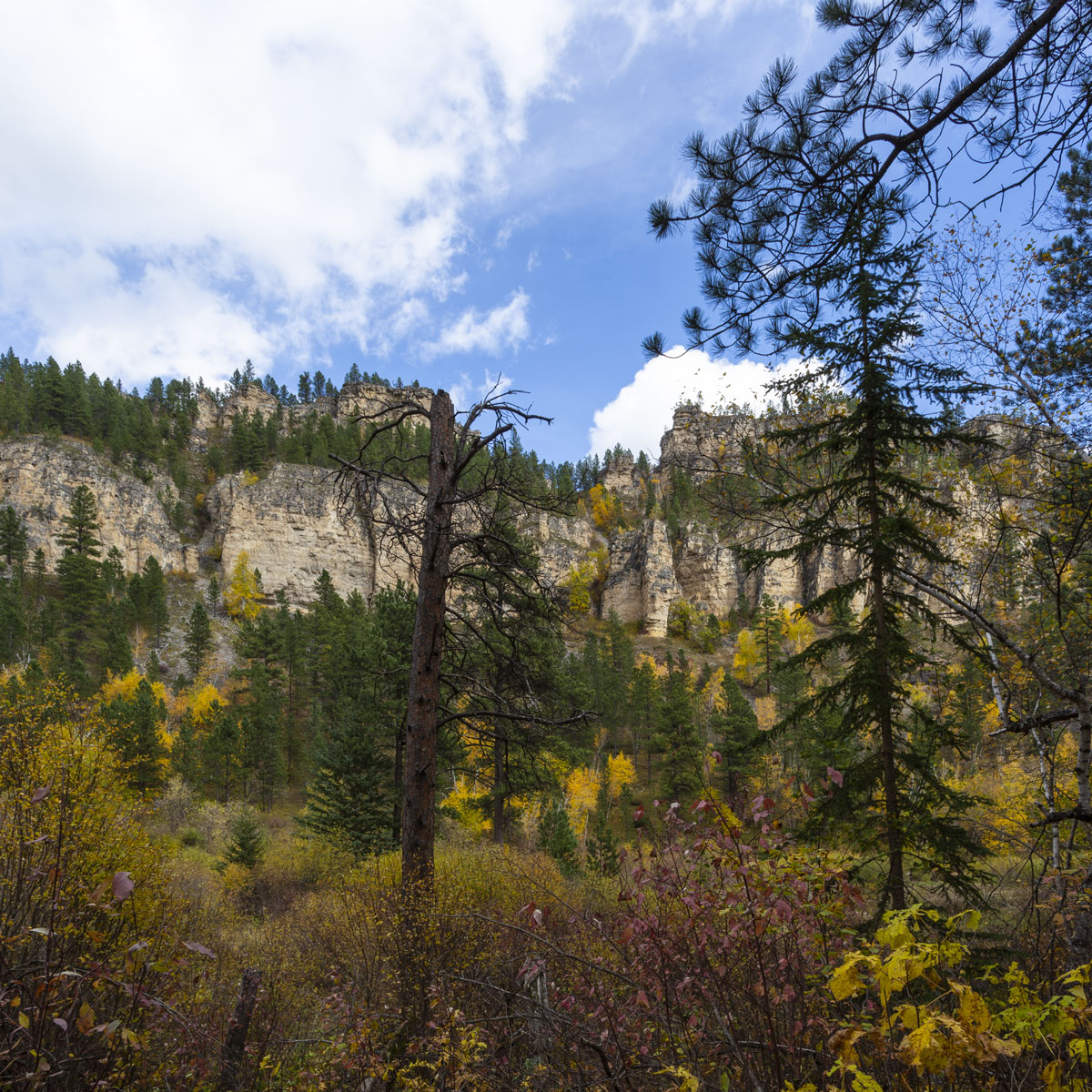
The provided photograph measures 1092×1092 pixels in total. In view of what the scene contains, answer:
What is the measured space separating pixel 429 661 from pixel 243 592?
64.3 meters

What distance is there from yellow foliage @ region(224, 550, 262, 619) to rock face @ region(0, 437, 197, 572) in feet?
26.9

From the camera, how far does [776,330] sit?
358cm

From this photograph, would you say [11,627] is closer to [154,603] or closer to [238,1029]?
[154,603]

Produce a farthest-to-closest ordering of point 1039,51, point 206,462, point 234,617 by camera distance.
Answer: point 206,462, point 234,617, point 1039,51

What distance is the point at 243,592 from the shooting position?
204 feet

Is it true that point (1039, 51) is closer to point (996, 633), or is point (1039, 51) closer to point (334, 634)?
point (996, 633)

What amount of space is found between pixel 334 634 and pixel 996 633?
42347 millimetres

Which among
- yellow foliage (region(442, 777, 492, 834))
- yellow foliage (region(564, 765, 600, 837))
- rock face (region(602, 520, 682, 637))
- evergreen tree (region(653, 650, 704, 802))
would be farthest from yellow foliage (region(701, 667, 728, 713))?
yellow foliage (region(442, 777, 492, 834))

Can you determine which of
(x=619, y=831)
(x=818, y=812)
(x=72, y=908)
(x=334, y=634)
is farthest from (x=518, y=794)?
(x=334, y=634)

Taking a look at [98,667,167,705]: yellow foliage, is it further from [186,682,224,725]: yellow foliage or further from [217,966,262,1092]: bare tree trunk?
[217,966,262,1092]: bare tree trunk

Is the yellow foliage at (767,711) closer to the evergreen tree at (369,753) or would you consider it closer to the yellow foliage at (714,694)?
the yellow foliage at (714,694)

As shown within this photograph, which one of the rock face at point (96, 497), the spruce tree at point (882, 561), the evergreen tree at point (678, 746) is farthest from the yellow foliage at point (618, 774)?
the rock face at point (96, 497)

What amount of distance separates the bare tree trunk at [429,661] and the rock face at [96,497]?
224ft

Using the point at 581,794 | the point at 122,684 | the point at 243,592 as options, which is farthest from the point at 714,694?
the point at 243,592
